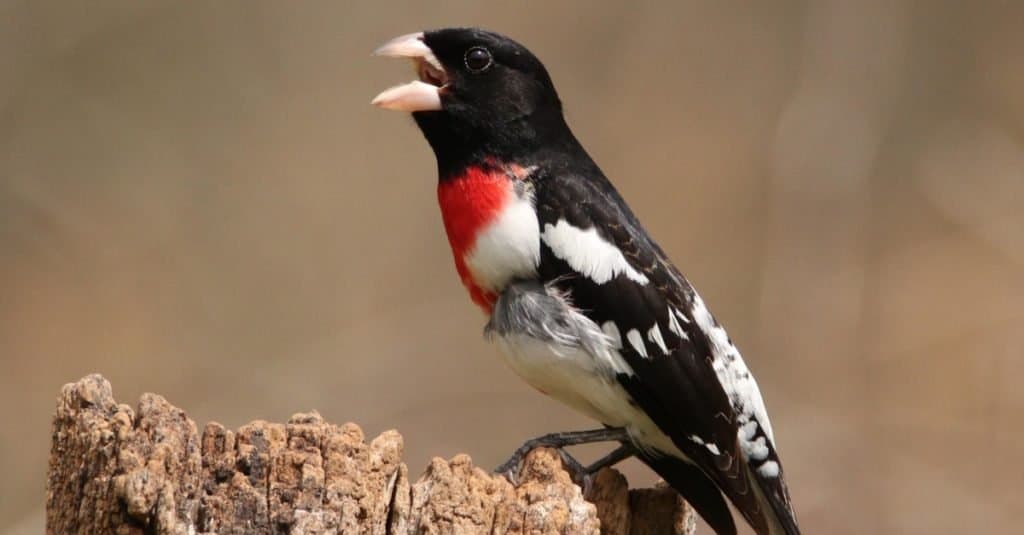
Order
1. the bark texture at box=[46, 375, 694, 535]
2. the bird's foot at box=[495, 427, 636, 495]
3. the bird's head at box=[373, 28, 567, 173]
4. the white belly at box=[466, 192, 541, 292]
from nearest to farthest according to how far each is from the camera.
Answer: the bark texture at box=[46, 375, 694, 535]
the bird's foot at box=[495, 427, 636, 495]
the white belly at box=[466, 192, 541, 292]
the bird's head at box=[373, 28, 567, 173]

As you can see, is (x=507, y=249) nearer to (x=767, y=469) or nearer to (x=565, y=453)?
(x=565, y=453)

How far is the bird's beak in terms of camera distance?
4.31 meters

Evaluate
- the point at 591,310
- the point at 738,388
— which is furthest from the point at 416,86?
the point at 738,388

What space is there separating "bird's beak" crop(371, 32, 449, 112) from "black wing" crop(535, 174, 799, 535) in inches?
16.0

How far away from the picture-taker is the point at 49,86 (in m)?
8.11

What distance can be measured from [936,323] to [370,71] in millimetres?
3247

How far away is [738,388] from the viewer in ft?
14.0

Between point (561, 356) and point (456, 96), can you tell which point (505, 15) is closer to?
point (456, 96)

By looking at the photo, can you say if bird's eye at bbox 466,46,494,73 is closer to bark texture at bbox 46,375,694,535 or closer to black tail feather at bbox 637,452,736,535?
black tail feather at bbox 637,452,736,535

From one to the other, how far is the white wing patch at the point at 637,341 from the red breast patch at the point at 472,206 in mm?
382

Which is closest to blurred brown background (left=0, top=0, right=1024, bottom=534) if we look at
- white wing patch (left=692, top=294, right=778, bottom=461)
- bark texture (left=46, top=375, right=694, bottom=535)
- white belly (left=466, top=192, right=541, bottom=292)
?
white wing patch (left=692, top=294, right=778, bottom=461)

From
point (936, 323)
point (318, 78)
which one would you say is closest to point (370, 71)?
point (318, 78)

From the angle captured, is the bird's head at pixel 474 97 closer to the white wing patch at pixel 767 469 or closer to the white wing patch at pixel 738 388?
the white wing patch at pixel 738 388

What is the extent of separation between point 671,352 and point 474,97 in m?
0.93
